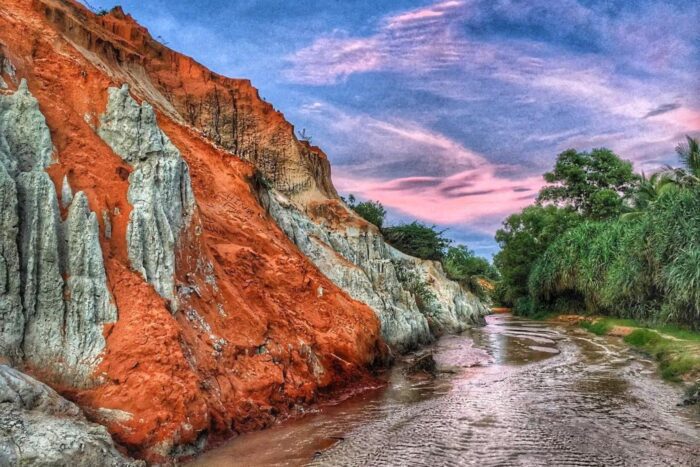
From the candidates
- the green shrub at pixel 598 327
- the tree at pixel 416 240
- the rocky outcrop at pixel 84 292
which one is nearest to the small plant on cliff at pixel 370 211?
the tree at pixel 416 240

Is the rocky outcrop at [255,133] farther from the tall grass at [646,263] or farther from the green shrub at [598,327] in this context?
the tall grass at [646,263]

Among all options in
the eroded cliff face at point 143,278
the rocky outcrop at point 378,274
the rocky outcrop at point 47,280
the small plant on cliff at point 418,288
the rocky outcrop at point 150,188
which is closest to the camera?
the rocky outcrop at point 47,280

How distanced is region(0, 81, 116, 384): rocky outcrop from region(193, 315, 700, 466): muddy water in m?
2.61

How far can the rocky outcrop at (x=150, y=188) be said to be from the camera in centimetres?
948

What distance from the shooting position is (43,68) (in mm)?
12016

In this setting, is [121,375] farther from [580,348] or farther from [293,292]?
[580,348]

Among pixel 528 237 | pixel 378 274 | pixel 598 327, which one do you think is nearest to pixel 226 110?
pixel 378 274

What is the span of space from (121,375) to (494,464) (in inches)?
223

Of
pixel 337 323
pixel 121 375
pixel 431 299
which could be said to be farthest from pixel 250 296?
pixel 431 299

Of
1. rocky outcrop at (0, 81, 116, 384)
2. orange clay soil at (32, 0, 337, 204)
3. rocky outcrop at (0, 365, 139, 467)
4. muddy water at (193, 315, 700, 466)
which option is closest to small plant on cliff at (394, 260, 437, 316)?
orange clay soil at (32, 0, 337, 204)

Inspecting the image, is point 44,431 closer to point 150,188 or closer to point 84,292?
point 84,292

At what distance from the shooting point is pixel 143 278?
29.9ft

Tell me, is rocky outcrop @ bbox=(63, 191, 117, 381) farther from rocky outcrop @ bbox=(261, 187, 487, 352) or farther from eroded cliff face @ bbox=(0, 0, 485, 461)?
rocky outcrop @ bbox=(261, 187, 487, 352)

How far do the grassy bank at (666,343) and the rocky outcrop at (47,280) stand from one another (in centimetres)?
1508
